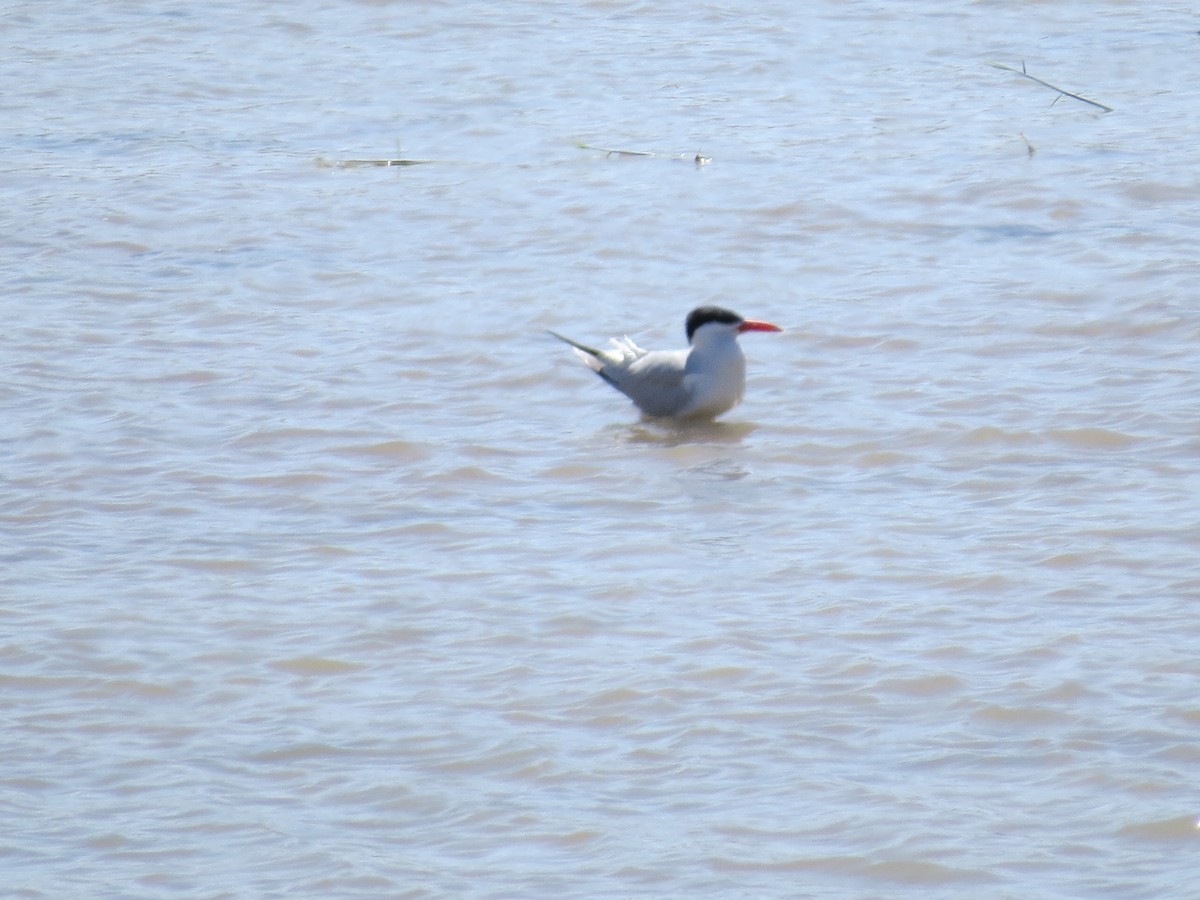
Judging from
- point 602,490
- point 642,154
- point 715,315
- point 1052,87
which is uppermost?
point 1052,87

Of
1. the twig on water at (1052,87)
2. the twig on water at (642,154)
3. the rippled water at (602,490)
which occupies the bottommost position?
the rippled water at (602,490)

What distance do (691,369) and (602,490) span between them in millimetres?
1097

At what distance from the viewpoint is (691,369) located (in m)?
8.28

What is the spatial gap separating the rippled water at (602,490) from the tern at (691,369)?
152 mm

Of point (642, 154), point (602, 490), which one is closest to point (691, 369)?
point (602, 490)

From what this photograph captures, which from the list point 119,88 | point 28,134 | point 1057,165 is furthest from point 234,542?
point 119,88

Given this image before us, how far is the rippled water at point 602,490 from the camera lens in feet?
15.6

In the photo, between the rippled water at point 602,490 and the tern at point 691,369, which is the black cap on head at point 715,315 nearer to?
the tern at point 691,369

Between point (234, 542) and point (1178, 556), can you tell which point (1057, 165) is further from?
point (234, 542)

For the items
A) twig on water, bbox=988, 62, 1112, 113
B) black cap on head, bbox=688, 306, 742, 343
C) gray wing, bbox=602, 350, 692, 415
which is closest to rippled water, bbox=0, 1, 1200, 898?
twig on water, bbox=988, 62, 1112, 113

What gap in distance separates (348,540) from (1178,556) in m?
2.74

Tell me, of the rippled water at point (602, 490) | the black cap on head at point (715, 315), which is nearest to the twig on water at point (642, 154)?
the rippled water at point (602, 490)

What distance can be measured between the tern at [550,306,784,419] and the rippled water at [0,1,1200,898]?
152 mm

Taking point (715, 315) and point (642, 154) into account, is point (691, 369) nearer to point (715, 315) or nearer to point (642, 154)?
point (715, 315)
